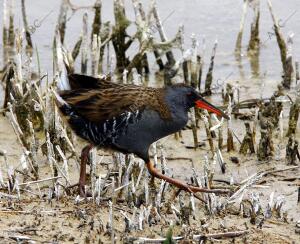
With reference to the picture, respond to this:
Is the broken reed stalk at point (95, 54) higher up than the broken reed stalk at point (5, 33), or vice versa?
the broken reed stalk at point (5, 33)

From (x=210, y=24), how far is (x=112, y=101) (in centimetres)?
512

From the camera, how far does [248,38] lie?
1073cm

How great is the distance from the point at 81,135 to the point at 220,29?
16.6 feet

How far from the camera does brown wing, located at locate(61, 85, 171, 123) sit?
596 cm

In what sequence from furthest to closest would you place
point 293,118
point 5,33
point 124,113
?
point 5,33 < point 293,118 < point 124,113

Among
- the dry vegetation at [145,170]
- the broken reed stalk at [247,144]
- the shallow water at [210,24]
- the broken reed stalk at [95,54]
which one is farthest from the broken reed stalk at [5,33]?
the broken reed stalk at [247,144]

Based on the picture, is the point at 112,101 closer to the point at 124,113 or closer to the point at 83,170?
the point at 124,113

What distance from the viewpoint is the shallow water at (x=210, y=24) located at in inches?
395

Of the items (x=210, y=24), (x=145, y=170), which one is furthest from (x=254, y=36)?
(x=145, y=170)

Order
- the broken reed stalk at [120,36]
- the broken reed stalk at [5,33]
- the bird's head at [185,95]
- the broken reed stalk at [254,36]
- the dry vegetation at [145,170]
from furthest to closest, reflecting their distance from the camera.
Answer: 1. the broken reed stalk at [254,36]
2. the broken reed stalk at [5,33]
3. the broken reed stalk at [120,36]
4. the bird's head at [185,95]
5. the dry vegetation at [145,170]

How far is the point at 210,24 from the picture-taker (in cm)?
1089

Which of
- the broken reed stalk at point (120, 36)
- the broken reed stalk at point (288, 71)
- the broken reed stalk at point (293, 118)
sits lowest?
the broken reed stalk at point (293, 118)

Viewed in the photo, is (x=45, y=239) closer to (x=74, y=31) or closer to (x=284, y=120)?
(x=284, y=120)

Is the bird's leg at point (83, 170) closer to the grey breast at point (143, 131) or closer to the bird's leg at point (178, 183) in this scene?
the grey breast at point (143, 131)
